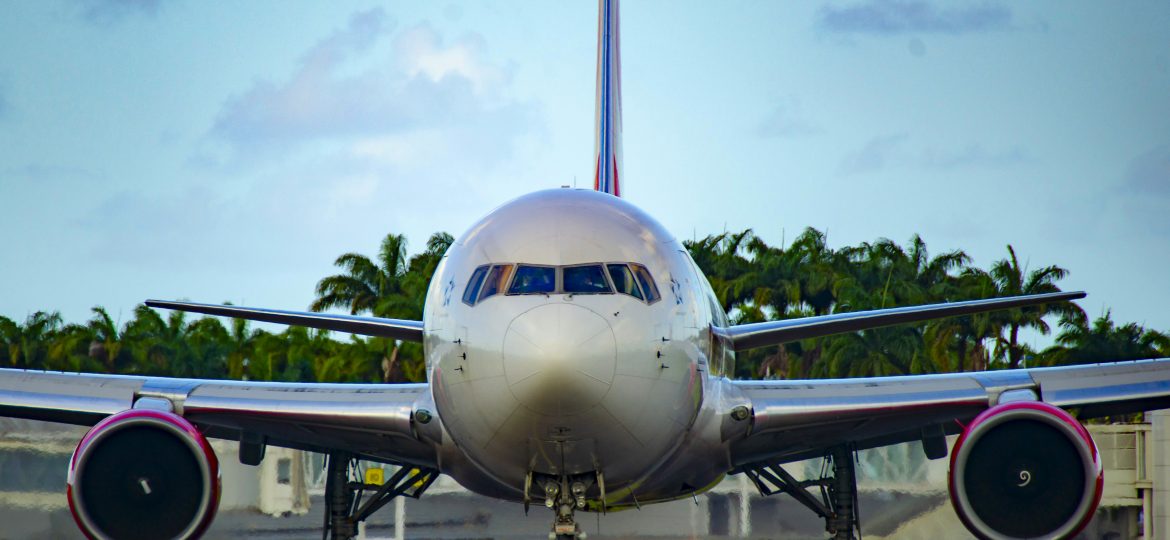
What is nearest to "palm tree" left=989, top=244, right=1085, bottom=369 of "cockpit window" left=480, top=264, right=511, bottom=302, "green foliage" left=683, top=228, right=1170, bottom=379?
"green foliage" left=683, top=228, right=1170, bottom=379

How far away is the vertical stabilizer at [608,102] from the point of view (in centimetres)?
2097

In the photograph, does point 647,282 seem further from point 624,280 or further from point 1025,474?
point 1025,474

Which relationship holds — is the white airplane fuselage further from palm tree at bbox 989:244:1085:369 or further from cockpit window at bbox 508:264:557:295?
palm tree at bbox 989:244:1085:369

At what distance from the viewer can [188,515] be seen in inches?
505

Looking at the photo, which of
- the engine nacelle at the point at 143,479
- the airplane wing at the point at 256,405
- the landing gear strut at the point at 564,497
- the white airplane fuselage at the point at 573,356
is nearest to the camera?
the white airplane fuselage at the point at 573,356

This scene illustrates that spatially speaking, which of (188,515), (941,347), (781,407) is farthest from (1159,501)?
(941,347)

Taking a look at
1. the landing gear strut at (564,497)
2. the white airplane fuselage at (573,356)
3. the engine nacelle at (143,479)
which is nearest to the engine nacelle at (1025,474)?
→ the white airplane fuselage at (573,356)

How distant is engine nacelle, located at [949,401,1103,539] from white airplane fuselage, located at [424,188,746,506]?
2379 millimetres

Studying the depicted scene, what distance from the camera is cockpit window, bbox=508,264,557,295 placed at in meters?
10.4

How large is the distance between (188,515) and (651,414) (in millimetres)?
4908

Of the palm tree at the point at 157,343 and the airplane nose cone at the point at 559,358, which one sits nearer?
the airplane nose cone at the point at 559,358

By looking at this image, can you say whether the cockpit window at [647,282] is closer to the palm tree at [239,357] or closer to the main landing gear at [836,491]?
the main landing gear at [836,491]

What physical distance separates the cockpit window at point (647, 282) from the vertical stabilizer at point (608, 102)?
29.4 feet

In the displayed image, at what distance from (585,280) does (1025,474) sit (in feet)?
16.1
